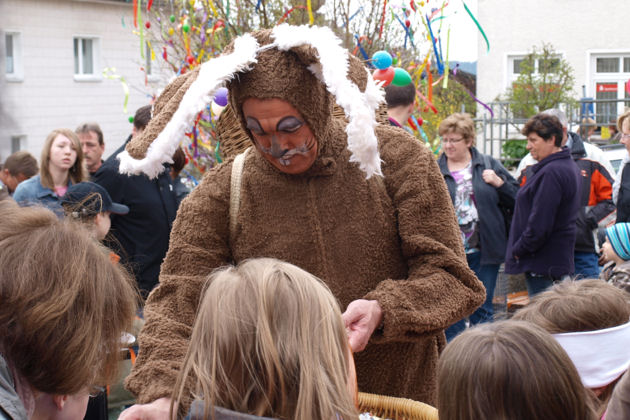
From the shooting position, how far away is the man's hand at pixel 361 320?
1901 millimetres

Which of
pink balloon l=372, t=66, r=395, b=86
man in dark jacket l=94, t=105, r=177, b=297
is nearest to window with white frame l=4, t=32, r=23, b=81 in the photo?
man in dark jacket l=94, t=105, r=177, b=297

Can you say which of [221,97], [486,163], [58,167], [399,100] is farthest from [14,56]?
[221,97]

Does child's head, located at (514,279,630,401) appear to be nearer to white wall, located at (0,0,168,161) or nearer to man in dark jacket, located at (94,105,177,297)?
man in dark jacket, located at (94,105,177,297)

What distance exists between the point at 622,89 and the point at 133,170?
18139 mm

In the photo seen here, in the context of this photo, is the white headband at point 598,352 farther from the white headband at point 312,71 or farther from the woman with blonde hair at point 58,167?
the woman with blonde hair at point 58,167

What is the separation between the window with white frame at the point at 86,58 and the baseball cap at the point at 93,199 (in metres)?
14.9

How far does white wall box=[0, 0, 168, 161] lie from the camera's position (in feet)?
50.9

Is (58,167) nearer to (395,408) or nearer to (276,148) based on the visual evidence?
(276,148)

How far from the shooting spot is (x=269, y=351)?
4.64 ft

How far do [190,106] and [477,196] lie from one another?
3375 millimetres

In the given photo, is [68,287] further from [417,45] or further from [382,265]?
[417,45]

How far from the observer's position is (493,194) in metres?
5.09

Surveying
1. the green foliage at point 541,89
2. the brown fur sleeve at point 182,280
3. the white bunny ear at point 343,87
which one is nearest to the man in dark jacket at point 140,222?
the brown fur sleeve at point 182,280

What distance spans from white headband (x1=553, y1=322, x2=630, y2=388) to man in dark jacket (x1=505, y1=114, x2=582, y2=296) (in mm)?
2783
